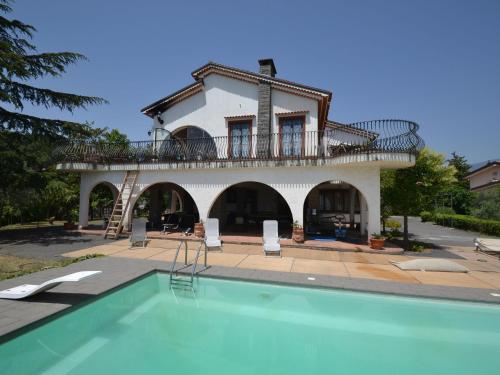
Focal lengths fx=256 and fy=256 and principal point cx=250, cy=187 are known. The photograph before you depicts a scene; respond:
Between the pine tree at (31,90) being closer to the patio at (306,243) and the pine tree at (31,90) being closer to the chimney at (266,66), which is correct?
the patio at (306,243)

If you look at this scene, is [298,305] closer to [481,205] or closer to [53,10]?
[53,10]

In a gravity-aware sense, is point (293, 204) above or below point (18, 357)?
above

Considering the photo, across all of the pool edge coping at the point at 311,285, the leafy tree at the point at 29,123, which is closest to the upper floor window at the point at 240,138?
the pool edge coping at the point at 311,285

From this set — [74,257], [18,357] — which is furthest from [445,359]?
[74,257]

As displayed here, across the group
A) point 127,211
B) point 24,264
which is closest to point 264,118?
point 127,211

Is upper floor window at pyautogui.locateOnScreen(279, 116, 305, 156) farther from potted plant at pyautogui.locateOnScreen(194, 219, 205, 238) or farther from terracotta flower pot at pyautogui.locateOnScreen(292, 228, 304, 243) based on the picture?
potted plant at pyautogui.locateOnScreen(194, 219, 205, 238)

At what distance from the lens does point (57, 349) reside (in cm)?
442

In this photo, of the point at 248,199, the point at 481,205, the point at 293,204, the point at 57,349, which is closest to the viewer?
the point at 57,349

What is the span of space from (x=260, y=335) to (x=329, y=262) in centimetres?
510

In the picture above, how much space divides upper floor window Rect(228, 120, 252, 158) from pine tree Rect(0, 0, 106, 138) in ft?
30.7

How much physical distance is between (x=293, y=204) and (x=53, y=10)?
43.5 feet

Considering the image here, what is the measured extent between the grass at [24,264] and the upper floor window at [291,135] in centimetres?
1042

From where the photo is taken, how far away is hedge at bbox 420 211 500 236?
20281 millimetres

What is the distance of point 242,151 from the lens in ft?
50.5
